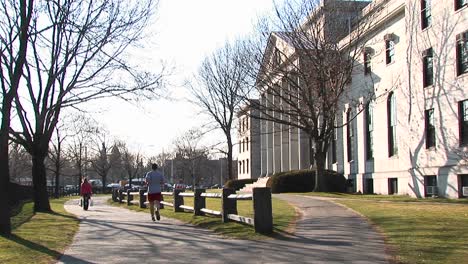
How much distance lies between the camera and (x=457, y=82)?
2700 cm

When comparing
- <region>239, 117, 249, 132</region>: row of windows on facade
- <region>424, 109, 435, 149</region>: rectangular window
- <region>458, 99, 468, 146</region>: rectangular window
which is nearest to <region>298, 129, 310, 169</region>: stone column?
<region>239, 117, 249, 132</region>: row of windows on facade

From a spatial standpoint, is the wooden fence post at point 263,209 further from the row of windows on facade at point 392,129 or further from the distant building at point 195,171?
the distant building at point 195,171

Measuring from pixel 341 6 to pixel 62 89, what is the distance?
16617 millimetres

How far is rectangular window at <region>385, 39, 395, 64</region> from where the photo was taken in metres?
35.0

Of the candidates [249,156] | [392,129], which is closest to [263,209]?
[392,129]

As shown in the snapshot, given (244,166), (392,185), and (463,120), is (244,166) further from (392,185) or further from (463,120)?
(463,120)

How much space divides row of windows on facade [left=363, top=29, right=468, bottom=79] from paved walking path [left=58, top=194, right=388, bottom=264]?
15233 mm

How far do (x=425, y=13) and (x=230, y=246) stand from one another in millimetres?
23569

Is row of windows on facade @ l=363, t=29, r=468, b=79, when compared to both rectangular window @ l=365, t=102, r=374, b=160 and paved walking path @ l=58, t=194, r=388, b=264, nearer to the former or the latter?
rectangular window @ l=365, t=102, r=374, b=160

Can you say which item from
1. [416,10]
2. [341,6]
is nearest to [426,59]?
[416,10]

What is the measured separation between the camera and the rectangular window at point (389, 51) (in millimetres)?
35031

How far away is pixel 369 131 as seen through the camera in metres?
39.2

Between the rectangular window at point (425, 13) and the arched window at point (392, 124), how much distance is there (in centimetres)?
591

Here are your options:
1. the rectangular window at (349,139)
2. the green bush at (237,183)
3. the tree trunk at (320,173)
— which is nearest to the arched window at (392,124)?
the tree trunk at (320,173)
